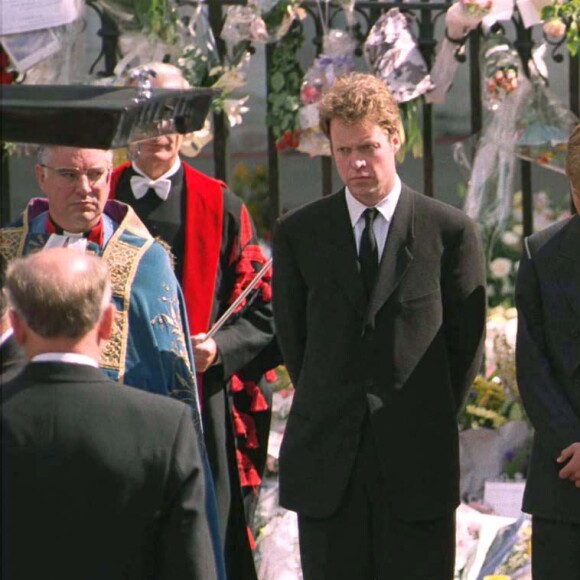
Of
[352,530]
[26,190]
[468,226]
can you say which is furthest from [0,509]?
[26,190]

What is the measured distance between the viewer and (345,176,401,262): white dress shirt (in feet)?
17.5

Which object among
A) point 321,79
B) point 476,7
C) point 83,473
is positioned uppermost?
point 476,7

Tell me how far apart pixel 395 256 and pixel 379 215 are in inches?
6.0

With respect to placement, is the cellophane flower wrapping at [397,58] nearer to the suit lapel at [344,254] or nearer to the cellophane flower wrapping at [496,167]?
the cellophane flower wrapping at [496,167]

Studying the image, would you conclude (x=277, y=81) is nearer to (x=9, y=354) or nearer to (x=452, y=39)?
(x=452, y=39)

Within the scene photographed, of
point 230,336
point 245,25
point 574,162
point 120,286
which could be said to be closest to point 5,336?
point 120,286

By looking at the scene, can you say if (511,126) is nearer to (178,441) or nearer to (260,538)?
(260,538)

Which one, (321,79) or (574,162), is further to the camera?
(321,79)

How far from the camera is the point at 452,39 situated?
6953 millimetres

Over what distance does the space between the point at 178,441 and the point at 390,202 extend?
1.78 meters

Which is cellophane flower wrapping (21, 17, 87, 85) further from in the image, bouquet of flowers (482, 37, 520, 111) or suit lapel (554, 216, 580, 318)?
suit lapel (554, 216, 580, 318)

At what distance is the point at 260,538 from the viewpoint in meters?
6.54

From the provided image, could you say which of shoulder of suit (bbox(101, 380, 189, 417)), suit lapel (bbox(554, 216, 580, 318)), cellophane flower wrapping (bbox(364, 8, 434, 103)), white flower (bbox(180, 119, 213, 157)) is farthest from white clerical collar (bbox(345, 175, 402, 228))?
shoulder of suit (bbox(101, 380, 189, 417))

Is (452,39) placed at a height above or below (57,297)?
above
